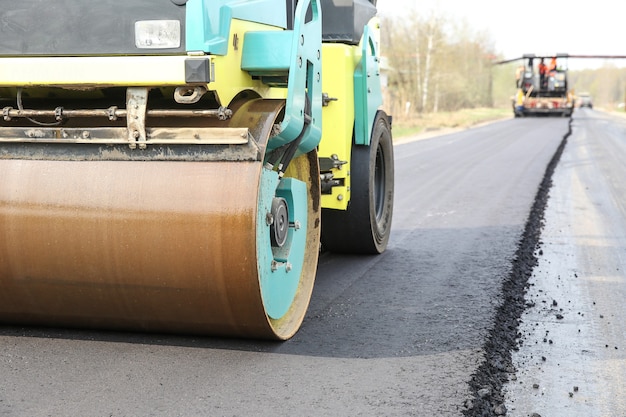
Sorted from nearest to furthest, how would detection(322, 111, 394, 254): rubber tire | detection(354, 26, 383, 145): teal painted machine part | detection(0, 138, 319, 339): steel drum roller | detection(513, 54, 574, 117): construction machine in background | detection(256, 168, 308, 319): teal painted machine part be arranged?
1. detection(0, 138, 319, 339): steel drum roller
2. detection(256, 168, 308, 319): teal painted machine part
3. detection(354, 26, 383, 145): teal painted machine part
4. detection(322, 111, 394, 254): rubber tire
5. detection(513, 54, 574, 117): construction machine in background

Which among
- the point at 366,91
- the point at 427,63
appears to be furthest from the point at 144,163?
the point at 427,63

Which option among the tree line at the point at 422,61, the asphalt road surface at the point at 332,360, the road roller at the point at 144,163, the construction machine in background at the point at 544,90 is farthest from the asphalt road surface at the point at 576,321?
the tree line at the point at 422,61

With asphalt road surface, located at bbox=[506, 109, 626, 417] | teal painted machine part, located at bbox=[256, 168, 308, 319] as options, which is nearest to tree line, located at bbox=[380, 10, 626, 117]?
asphalt road surface, located at bbox=[506, 109, 626, 417]

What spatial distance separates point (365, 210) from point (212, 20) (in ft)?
9.09

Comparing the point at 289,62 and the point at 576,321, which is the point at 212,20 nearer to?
the point at 289,62

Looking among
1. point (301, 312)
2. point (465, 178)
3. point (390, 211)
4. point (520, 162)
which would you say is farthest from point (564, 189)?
point (301, 312)

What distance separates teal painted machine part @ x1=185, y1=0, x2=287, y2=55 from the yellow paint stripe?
0.32 feet

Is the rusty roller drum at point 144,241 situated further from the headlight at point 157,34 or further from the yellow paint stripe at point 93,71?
the headlight at point 157,34

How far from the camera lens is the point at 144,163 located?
3.62 metres

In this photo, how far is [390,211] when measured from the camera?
684cm

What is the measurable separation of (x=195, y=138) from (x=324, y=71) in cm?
216

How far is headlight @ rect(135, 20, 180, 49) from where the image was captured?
3479 mm

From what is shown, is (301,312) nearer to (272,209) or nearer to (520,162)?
(272,209)

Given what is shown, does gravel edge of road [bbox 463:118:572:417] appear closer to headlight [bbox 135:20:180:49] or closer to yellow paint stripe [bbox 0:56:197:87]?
yellow paint stripe [bbox 0:56:197:87]
